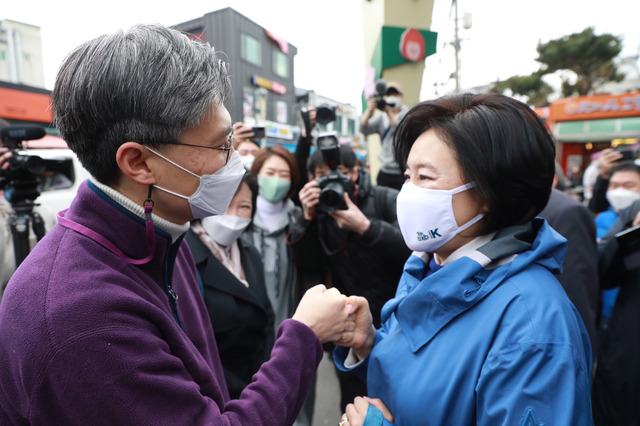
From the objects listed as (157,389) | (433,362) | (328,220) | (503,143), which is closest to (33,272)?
(157,389)

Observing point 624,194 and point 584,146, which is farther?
point 584,146

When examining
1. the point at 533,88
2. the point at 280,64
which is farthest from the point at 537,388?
the point at 533,88

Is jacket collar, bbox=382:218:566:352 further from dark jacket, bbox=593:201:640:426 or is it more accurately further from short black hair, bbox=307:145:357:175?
short black hair, bbox=307:145:357:175

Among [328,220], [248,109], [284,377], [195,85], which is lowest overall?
[284,377]

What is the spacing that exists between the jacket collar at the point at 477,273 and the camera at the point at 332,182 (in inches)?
45.4

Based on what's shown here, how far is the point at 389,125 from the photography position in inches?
160

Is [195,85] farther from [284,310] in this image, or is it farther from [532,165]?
[284,310]

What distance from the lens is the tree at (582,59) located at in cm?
2380

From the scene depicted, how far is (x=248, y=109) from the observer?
25.1 meters

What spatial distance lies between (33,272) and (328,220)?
1843 mm

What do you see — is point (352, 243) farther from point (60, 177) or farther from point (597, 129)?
point (597, 129)

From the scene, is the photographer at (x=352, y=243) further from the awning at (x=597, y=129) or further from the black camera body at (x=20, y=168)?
the awning at (x=597, y=129)

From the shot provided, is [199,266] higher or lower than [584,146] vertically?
lower

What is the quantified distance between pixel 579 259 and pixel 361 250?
1220 mm
